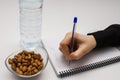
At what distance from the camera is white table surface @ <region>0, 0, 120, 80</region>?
77cm

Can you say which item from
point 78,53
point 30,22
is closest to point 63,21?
point 30,22

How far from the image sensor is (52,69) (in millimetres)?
774

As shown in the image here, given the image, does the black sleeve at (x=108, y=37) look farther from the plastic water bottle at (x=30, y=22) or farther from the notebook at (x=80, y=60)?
the plastic water bottle at (x=30, y=22)

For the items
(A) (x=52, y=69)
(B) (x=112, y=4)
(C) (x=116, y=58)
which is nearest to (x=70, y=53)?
(A) (x=52, y=69)

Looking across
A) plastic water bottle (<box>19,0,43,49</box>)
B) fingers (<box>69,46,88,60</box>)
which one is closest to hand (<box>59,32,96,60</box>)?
fingers (<box>69,46,88,60</box>)

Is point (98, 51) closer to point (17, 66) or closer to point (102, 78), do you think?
point (102, 78)

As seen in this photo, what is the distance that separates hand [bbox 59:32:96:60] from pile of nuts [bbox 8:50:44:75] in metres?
0.09

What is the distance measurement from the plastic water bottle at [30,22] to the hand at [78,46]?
15 centimetres

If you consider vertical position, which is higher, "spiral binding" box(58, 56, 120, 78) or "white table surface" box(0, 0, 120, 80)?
"white table surface" box(0, 0, 120, 80)

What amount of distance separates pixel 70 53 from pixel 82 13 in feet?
1.35

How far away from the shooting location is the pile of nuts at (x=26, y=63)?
0.68 m

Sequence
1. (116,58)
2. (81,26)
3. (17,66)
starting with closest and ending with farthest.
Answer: (17,66) → (116,58) → (81,26)

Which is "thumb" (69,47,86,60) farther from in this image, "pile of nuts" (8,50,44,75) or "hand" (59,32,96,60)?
"pile of nuts" (8,50,44,75)

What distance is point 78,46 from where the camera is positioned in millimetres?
789
